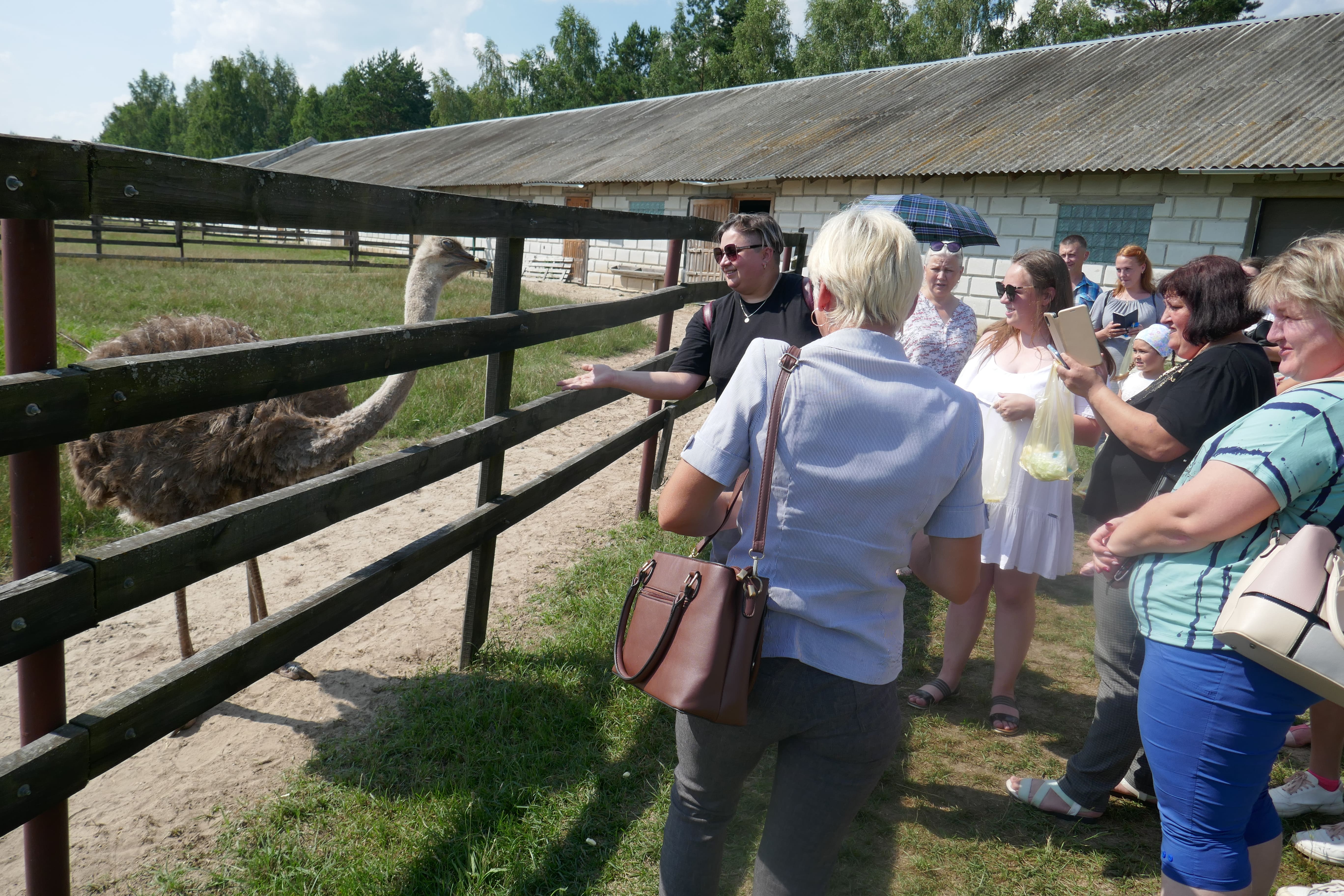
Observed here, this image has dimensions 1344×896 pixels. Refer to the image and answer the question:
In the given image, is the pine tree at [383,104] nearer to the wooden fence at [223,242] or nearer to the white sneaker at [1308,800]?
the wooden fence at [223,242]

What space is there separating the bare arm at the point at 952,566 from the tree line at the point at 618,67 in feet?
99.3

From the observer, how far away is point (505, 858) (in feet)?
8.18

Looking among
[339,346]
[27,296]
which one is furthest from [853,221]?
[27,296]

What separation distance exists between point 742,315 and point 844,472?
170 centimetres

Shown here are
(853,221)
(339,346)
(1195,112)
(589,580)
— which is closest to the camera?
(853,221)

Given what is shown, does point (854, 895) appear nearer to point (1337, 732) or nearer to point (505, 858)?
point (505, 858)

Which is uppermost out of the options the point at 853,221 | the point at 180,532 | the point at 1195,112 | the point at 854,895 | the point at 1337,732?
the point at 1195,112

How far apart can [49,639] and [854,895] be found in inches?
87.2

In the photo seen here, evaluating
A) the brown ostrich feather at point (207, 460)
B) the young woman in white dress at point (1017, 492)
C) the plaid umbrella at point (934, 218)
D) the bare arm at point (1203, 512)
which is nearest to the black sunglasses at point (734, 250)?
the young woman in white dress at point (1017, 492)

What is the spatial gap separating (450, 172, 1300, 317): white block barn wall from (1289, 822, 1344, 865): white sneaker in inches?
306

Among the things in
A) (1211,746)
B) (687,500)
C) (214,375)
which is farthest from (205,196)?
(1211,746)

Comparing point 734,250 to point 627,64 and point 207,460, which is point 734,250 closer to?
point 207,460

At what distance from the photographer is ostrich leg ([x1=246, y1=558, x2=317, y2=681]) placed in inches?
140

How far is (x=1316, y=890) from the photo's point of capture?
101 inches
